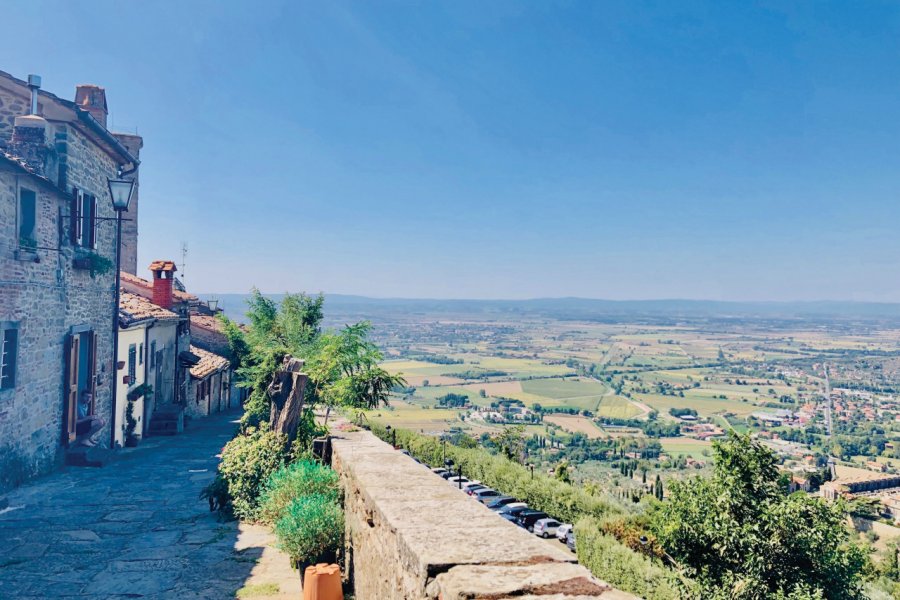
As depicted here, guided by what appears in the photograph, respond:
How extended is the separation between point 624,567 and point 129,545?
9378 mm

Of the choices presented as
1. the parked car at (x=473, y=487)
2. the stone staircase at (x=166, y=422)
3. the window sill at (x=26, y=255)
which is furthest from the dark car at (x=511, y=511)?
the window sill at (x=26, y=255)

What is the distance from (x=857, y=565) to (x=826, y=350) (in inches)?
8378

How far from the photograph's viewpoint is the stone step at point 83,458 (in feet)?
38.8

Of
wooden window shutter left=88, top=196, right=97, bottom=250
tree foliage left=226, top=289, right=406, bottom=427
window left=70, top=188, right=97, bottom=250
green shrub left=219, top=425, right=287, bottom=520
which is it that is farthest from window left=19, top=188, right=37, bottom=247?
green shrub left=219, top=425, right=287, bottom=520

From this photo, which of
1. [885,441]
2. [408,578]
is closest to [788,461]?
[885,441]

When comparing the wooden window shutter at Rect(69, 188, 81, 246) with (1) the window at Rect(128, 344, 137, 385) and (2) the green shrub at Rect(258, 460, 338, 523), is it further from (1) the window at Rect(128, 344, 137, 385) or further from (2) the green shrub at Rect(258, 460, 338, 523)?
(2) the green shrub at Rect(258, 460, 338, 523)

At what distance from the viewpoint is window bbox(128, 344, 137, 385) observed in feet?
51.9

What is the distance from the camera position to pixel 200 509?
25.9 ft

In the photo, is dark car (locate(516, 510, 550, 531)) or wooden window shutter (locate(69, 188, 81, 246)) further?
dark car (locate(516, 510, 550, 531))

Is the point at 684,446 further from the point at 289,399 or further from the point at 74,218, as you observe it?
the point at 289,399

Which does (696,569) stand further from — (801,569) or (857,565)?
(857,565)

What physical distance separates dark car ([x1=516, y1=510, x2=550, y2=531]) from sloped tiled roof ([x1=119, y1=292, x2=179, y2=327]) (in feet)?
43.0

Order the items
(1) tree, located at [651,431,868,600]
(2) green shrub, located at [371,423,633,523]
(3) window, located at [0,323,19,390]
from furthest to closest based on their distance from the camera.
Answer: (2) green shrub, located at [371,423,633,523] → (3) window, located at [0,323,19,390] → (1) tree, located at [651,431,868,600]

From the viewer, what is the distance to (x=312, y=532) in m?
4.50
